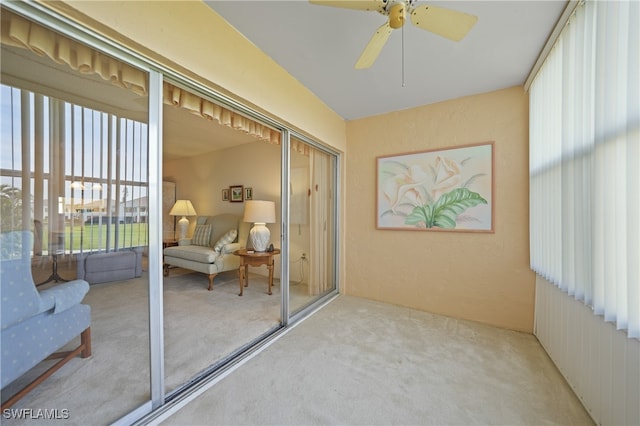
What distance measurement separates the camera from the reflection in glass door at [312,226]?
307 cm

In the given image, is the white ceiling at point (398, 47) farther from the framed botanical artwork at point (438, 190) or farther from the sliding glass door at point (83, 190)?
the sliding glass door at point (83, 190)

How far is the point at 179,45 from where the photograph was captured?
1.33 metres

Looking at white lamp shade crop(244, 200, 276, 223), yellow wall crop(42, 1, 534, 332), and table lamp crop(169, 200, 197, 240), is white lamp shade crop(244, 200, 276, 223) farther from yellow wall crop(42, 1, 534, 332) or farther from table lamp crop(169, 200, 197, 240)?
table lamp crop(169, 200, 197, 240)

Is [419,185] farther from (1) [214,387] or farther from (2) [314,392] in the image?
(1) [214,387]

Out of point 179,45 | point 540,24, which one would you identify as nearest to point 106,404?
point 179,45

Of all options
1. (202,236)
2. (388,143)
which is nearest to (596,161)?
(388,143)

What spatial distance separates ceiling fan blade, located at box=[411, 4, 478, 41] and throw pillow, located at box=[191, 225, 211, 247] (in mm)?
4099

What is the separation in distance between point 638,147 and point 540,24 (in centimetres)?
117

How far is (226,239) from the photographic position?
3.71 meters

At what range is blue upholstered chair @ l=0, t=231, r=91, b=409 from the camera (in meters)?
1.06

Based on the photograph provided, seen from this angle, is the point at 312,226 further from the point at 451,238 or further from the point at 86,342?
the point at 86,342

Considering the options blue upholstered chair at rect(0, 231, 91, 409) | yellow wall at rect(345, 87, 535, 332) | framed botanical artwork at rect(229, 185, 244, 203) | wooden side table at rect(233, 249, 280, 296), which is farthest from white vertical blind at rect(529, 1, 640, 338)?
framed botanical artwork at rect(229, 185, 244, 203)

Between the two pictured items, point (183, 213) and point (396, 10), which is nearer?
point (396, 10)

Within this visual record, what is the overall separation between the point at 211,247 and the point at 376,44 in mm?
3756
